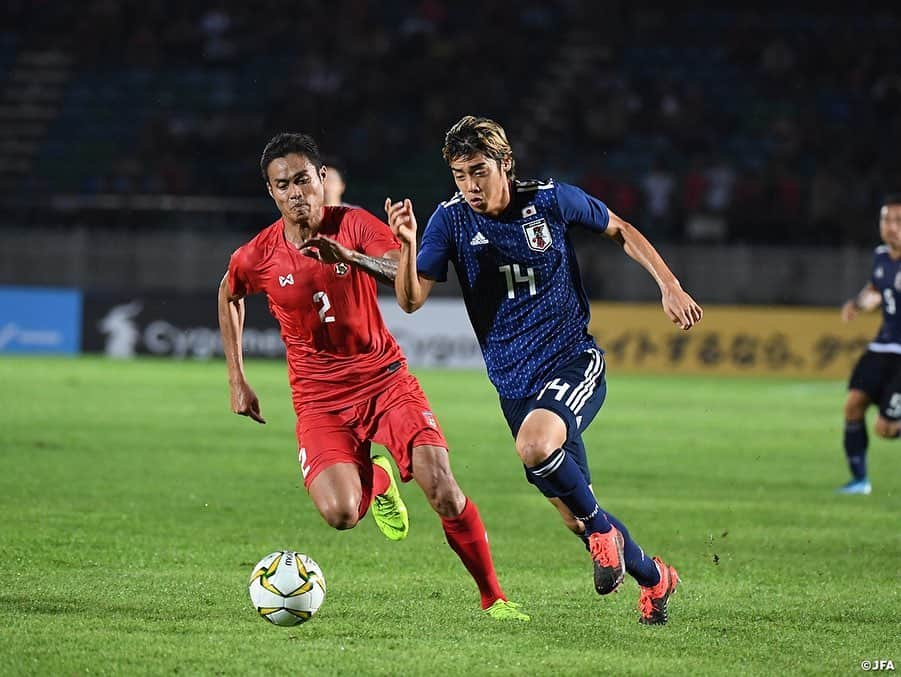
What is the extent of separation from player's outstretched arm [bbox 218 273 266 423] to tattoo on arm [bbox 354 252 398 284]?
102cm

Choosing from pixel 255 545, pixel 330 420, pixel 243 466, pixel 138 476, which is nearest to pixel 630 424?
pixel 243 466

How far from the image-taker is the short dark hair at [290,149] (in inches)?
276

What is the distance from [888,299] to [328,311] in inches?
281

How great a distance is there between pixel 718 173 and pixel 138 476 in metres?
17.5

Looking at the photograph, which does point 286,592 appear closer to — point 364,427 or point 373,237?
point 364,427

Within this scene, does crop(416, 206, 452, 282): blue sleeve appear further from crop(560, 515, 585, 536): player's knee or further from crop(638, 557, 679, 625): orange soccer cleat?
crop(638, 557, 679, 625): orange soccer cleat

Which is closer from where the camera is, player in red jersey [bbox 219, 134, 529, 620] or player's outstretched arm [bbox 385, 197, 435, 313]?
player's outstretched arm [bbox 385, 197, 435, 313]

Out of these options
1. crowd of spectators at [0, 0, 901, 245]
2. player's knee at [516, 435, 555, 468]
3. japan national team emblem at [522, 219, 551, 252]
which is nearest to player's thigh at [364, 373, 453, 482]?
player's knee at [516, 435, 555, 468]

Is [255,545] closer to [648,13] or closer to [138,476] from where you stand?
[138,476]

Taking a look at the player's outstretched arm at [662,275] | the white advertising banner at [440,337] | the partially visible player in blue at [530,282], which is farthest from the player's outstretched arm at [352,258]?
the white advertising banner at [440,337]

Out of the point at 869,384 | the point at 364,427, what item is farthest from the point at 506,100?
the point at 364,427

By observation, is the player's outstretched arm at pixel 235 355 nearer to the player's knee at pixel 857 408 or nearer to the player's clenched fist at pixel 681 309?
the player's clenched fist at pixel 681 309

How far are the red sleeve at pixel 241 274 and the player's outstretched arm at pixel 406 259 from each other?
101cm

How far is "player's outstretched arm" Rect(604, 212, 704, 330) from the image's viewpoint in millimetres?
6398
